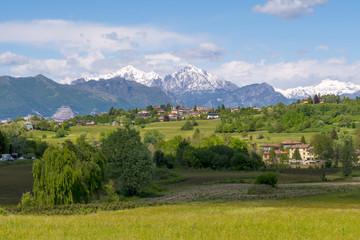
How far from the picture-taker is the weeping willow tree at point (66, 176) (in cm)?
4175

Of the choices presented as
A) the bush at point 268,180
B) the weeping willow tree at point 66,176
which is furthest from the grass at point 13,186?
the bush at point 268,180

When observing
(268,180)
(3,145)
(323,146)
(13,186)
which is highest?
(3,145)

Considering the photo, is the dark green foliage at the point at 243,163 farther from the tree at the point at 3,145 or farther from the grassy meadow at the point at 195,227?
the grassy meadow at the point at 195,227

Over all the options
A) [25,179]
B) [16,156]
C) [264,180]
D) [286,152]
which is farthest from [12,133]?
[264,180]

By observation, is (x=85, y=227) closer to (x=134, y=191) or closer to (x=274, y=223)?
(x=274, y=223)

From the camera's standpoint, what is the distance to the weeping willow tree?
1644 inches

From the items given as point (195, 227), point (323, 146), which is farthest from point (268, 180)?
point (323, 146)

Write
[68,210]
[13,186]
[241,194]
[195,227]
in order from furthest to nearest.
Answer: [13,186] < [241,194] < [68,210] < [195,227]

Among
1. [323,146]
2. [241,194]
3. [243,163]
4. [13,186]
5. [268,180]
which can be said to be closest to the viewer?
[241,194]

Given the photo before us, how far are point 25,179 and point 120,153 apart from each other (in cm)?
2132

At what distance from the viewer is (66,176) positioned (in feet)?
139

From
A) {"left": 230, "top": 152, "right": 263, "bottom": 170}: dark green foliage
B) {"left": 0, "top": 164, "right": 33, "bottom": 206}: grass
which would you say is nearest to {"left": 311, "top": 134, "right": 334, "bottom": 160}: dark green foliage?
{"left": 230, "top": 152, "right": 263, "bottom": 170}: dark green foliage

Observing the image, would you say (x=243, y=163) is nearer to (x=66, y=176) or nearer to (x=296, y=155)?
(x=296, y=155)

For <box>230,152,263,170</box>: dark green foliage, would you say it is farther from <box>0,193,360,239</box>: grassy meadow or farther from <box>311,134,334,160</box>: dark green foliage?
<box>0,193,360,239</box>: grassy meadow
